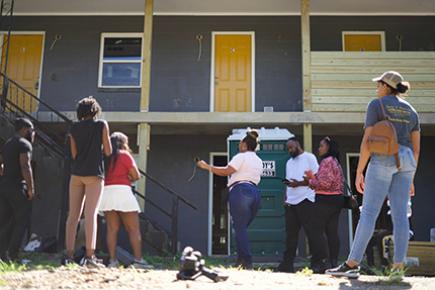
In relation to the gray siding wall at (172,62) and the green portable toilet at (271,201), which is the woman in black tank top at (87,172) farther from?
the gray siding wall at (172,62)

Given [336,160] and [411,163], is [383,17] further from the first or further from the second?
[411,163]

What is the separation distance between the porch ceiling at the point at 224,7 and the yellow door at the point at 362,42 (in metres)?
0.54

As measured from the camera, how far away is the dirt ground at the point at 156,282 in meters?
3.69

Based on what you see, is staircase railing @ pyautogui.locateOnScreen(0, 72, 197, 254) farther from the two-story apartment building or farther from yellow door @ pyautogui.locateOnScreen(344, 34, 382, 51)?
yellow door @ pyautogui.locateOnScreen(344, 34, 382, 51)

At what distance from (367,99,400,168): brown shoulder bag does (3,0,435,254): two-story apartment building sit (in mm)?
6830

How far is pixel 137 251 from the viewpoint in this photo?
5.59 meters

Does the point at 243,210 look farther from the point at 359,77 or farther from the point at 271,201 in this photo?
the point at 359,77

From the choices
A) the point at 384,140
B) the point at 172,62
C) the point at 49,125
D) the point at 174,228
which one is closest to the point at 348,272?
the point at 384,140

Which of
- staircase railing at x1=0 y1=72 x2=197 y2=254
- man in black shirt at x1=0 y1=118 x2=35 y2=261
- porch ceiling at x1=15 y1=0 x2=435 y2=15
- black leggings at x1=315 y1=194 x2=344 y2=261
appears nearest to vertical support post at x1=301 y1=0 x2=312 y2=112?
porch ceiling at x1=15 y1=0 x2=435 y2=15

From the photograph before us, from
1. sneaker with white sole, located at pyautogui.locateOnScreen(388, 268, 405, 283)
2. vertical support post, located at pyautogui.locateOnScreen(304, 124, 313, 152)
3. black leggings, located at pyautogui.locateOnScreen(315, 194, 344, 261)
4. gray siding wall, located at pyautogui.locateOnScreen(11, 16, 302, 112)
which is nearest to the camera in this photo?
sneaker with white sole, located at pyautogui.locateOnScreen(388, 268, 405, 283)

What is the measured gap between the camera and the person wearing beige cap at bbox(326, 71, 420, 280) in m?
4.09

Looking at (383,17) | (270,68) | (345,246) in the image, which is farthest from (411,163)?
(383,17)

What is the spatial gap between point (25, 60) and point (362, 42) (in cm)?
789

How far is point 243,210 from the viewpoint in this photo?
5656mm
